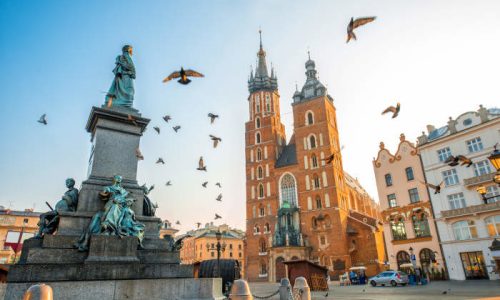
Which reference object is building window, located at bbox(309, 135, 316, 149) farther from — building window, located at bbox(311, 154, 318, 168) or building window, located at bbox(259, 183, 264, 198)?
building window, located at bbox(259, 183, 264, 198)

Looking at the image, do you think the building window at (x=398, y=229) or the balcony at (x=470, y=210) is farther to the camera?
the building window at (x=398, y=229)

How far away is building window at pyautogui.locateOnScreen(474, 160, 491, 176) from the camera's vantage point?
24750 mm

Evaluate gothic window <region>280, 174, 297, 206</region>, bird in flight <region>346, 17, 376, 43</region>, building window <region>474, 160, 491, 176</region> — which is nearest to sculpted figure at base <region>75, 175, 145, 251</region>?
bird in flight <region>346, 17, 376, 43</region>

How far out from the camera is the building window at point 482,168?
24750mm

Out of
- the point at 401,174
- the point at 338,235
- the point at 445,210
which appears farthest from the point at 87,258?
the point at 338,235

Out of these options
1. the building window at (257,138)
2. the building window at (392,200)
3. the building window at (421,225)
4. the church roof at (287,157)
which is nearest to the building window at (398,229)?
the building window at (421,225)

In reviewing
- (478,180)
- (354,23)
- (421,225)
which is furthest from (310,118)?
(354,23)

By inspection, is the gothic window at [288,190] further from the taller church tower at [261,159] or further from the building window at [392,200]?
the building window at [392,200]

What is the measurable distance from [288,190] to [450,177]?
24.1 m

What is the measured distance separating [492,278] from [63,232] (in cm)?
2708

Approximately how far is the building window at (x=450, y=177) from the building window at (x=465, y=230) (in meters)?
Result: 3.36

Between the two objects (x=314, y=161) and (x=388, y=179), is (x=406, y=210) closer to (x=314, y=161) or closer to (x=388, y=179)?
(x=388, y=179)

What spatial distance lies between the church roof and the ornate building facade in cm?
1832

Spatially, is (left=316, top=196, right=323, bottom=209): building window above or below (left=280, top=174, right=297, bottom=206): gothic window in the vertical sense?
below
